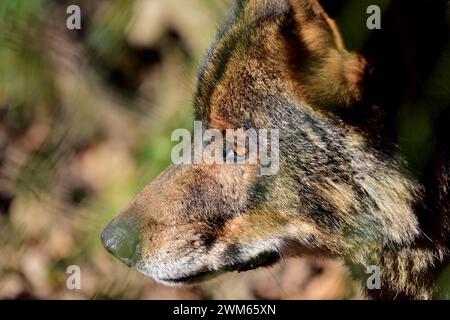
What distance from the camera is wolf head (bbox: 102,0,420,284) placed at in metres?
1.97

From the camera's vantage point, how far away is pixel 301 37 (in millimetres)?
1917

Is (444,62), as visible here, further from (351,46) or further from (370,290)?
(370,290)

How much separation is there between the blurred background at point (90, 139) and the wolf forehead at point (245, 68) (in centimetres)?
102

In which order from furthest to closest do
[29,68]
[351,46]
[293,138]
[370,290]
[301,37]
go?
[29,68] < [370,290] < [293,138] < [301,37] < [351,46]

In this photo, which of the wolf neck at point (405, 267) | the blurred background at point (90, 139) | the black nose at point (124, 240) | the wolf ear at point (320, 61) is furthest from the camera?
the blurred background at point (90, 139)

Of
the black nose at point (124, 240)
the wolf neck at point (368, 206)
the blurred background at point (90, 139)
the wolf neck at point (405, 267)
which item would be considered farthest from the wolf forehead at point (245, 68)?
the blurred background at point (90, 139)

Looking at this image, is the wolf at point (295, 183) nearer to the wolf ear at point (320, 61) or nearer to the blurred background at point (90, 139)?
the wolf ear at point (320, 61)

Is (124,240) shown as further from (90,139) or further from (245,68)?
(90,139)

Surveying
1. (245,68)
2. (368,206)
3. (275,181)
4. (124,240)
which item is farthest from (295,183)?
(124,240)

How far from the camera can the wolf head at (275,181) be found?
6.47 ft

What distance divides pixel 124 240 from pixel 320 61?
0.76 meters

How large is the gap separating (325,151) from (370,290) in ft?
A: 1.95

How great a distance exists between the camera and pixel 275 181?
82.0 inches

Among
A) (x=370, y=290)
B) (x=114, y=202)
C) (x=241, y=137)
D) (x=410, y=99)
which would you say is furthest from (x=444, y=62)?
(x=114, y=202)
